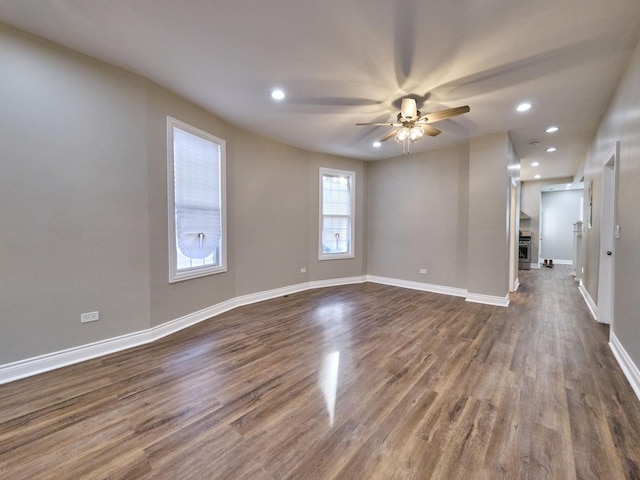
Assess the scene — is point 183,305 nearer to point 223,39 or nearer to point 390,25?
point 223,39

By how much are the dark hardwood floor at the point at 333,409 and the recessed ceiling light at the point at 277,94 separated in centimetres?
285

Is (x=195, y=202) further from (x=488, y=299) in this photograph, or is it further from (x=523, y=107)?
(x=488, y=299)

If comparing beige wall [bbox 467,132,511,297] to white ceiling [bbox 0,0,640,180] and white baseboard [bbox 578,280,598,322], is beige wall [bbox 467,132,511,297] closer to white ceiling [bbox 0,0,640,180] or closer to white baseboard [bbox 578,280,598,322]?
white ceiling [bbox 0,0,640,180]

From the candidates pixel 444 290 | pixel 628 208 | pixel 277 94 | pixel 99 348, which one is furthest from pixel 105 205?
pixel 444 290

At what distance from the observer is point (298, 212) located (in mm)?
5332

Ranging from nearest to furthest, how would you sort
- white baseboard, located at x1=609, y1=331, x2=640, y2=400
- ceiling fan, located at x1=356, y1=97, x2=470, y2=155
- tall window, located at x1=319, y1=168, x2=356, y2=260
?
white baseboard, located at x1=609, y1=331, x2=640, y2=400 < ceiling fan, located at x1=356, y1=97, x2=470, y2=155 < tall window, located at x1=319, y1=168, x2=356, y2=260

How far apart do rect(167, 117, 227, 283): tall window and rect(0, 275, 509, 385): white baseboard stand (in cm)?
57

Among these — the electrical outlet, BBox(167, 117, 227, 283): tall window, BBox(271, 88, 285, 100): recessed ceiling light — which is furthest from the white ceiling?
the electrical outlet

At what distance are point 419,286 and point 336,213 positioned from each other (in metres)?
2.35

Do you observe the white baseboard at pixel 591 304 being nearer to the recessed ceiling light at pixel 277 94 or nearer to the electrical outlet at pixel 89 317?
the recessed ceiling light at pixel 277 94

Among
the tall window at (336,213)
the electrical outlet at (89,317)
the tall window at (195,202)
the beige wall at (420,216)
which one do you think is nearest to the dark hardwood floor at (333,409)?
the electrical outlet at (89,317)

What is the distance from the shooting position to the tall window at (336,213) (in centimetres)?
581

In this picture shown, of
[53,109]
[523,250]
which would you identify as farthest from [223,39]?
[523,250]

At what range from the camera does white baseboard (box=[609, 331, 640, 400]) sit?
211 centimetres
